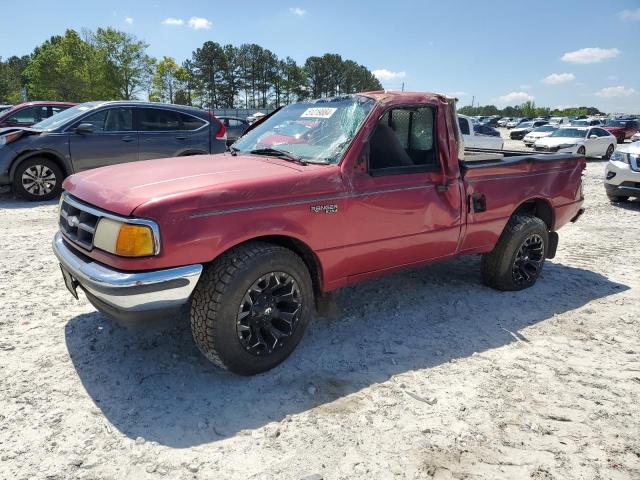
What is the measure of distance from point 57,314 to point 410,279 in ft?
10.9

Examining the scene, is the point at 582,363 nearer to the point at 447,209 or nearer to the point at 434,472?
the point at 447,209

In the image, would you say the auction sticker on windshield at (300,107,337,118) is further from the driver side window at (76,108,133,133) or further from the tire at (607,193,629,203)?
the tire at (607,193,629,203)

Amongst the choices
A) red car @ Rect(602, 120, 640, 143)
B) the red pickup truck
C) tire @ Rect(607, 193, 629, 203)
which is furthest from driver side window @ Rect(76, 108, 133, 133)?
red car @ Rect(602, 120, 640, 143)

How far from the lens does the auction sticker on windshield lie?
12.5 feet

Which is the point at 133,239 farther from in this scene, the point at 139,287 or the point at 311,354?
the point at 311,354

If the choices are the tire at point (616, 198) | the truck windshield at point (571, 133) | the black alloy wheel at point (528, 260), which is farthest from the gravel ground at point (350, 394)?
the truck windshield at point (571, 133)

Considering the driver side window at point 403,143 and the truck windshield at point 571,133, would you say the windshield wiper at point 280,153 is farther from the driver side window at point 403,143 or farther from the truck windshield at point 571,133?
the truck windshield at point 571,133

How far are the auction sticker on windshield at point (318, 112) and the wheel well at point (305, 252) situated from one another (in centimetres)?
114

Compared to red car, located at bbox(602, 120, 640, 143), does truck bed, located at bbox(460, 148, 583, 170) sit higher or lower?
lower

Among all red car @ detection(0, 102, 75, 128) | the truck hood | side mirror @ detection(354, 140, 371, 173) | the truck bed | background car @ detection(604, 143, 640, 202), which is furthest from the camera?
red car @ detection(0, 102, 75, 128)

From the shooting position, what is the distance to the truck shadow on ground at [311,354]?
9.16 ft

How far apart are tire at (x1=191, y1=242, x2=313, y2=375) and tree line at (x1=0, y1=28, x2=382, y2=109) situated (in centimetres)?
1138

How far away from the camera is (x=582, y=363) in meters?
3.47

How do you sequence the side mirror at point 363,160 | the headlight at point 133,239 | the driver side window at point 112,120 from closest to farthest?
the headlight at point 133,239 → the side mirror at point 363,160 → the driver side window at point 112,120
